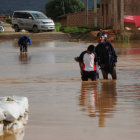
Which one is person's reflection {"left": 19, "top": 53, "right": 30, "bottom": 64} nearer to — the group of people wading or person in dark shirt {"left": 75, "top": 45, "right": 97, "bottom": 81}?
the group of people wading

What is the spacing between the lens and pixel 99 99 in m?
12.8

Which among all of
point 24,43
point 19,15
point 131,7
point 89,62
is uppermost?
point 131,7

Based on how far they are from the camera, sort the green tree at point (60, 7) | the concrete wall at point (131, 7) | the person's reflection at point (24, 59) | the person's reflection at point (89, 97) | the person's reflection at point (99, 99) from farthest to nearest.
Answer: the green tree at point (60, 7)
the concrete wall at point (131, 7)
the person's reflection at point (24, 59)
the person's reflection at point (89, 97)
the person's reflection at point (99, 99)

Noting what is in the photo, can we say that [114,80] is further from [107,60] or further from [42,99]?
[42,99]

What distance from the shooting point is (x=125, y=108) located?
11.3 meters

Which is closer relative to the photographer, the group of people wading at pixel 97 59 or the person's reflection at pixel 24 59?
the group of people wading at pixel 97 59

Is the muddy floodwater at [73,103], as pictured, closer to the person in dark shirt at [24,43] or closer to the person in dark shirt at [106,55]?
the person in dark shirt at [106,55]

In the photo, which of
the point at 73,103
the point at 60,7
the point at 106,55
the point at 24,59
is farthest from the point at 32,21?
the point at 60,7

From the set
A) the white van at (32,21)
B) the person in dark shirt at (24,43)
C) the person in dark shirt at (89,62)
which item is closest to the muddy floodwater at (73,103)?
the person in dark shirt at (89,62)

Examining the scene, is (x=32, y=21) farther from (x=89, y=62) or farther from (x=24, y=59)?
(x=89, y=62)

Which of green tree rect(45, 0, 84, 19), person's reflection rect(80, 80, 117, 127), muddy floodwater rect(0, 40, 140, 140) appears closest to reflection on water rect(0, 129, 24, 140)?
muddy floodwater rect(0, 40, 140, 140)

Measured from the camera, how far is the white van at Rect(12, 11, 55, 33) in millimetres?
49469

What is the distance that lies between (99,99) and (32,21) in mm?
37417

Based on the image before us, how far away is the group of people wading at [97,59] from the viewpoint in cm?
1548
